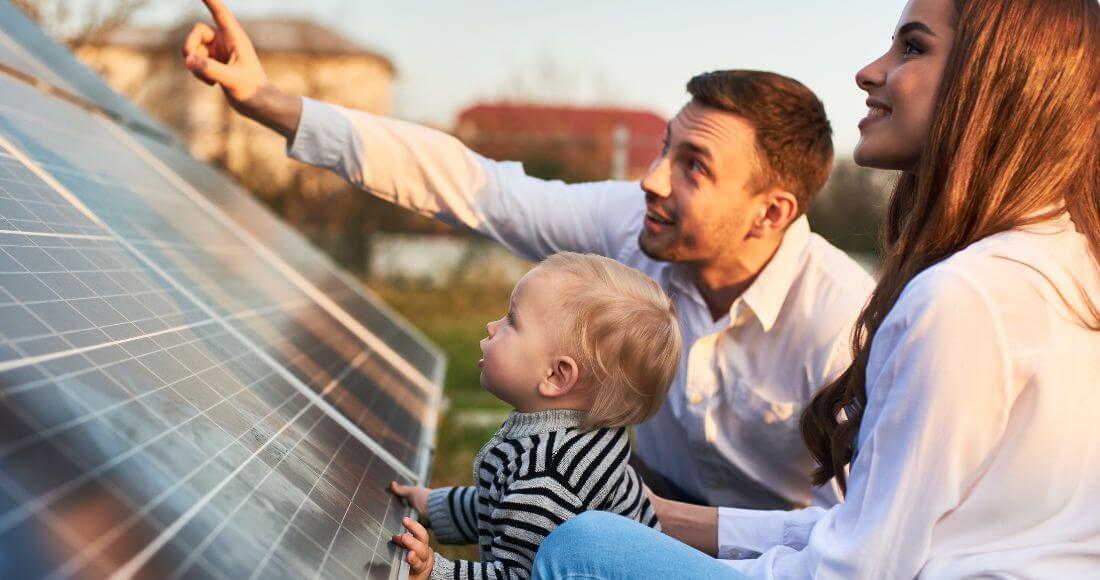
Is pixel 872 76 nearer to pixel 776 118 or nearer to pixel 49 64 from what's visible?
pixel 776 118

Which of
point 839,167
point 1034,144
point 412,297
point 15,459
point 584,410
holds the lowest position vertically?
point 412,297

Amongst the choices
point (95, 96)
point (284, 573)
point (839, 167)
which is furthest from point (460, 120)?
point (284, 573)

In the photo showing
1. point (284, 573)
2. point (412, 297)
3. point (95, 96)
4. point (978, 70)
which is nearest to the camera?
point (284, 573)

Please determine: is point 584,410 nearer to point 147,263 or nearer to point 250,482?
point 250,482

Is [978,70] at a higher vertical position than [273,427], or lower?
higher

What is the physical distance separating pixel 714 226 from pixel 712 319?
33 cm

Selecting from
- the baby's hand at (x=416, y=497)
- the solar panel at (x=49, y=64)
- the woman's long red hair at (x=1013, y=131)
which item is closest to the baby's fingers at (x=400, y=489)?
the baby's hand at (x=416, y=497)

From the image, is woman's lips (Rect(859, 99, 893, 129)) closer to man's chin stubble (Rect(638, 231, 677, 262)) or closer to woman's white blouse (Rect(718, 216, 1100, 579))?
woman's white blouse (Rect(718, 216, 1100, 579))

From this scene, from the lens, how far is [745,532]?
8.38ft

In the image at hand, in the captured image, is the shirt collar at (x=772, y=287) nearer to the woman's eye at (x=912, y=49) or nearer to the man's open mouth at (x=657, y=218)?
the man's open mouth at (x=657, y=218)

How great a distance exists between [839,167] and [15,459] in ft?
48.5

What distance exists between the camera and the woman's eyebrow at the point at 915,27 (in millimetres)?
2143

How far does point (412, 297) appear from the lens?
41.4ft

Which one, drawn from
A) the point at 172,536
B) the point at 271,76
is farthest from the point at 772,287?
the point at 271,76
